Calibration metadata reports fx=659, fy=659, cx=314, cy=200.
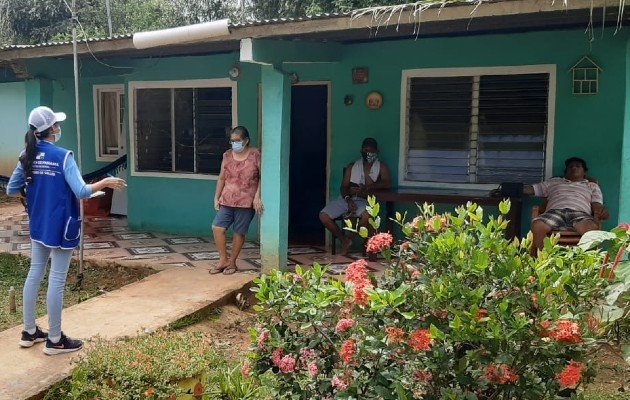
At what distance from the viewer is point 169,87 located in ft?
28.8

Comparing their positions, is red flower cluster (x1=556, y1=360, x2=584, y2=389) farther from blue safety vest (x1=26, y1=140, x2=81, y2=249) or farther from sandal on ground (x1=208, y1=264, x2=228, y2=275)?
sandal on ground (x1=208, y1=264, x2=228, y2=275)

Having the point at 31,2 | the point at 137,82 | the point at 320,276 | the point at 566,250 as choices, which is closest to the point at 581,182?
the point at 566,250

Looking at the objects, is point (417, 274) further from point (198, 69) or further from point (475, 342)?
point (198, 69)

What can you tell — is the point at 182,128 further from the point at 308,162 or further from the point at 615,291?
the point at 615,291

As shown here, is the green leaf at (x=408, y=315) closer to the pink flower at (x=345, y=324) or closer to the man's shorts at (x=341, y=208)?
the pink flower at (x=345, y=324)

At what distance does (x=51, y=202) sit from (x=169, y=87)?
483 centimetres

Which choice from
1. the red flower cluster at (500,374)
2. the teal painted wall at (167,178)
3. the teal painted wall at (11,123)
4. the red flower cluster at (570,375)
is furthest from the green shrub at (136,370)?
the teal painted wall at (11,123)

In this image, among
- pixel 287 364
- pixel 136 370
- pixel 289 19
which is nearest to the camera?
pixel 287 364

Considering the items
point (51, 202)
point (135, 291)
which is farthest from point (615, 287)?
point (135, 291)

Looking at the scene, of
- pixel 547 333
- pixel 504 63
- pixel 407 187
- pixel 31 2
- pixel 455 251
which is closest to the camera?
pixel 547 333

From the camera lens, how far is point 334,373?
275 centimetres

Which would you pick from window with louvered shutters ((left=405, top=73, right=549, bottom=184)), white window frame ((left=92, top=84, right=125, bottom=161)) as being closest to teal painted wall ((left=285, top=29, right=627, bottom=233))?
window with louvered shutters ((left=405, top=73, right=549, bottom=184))

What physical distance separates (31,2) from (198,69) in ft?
44.5

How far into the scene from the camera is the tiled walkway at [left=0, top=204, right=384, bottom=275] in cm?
706
